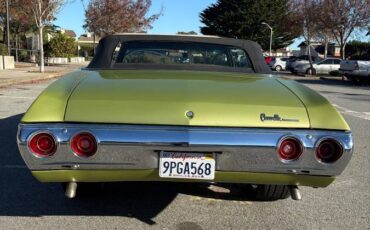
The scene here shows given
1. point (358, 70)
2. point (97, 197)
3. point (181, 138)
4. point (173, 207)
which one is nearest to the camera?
point (181, 138)

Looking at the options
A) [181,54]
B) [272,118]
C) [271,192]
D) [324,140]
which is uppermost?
[181,54]

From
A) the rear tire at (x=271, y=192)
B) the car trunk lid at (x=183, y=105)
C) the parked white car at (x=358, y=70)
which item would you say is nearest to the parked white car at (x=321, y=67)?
the parked white car at (x=358, y=70)

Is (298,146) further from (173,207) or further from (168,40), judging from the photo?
(168,40)

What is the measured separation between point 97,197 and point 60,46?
3927cm

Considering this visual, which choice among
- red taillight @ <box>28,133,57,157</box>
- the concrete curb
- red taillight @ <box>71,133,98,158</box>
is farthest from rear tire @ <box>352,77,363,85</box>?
red taillight @ <box>28,133,57,157</box>

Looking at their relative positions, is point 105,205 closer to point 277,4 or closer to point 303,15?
point 303,15

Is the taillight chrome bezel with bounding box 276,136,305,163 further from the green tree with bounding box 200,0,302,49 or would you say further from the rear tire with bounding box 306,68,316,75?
the green tree with bounding box 200,0,302,49

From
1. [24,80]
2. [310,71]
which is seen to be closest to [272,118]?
[24,80]

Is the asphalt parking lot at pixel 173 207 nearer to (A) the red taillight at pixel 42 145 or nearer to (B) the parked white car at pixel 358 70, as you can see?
(A) the red taillight at pixel 42 145

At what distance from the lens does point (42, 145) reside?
3.20 meters

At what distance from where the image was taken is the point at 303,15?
34.6 m

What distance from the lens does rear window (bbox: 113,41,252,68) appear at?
190 inches

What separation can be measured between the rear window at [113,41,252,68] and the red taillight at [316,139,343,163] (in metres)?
1.69

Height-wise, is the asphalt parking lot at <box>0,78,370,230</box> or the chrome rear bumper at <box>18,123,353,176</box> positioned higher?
the chrome rear bumper at <box>18,123,353,176</box>
